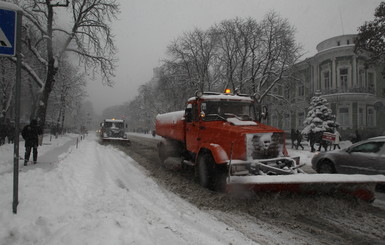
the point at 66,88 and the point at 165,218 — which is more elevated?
the point at 66,88

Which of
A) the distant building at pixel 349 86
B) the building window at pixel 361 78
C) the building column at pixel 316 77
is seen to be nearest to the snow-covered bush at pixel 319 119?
the distant building at pixel 349 86

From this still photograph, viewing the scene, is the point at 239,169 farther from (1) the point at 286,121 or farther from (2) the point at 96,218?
(1) the point at 286,121

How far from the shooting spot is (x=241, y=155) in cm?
620

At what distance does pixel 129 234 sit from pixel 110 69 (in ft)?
65.1

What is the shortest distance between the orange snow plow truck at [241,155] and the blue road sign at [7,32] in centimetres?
432

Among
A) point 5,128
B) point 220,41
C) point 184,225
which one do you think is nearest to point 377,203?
point 184,225

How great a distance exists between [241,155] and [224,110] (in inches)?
79.4

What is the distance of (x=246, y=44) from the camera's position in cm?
2556

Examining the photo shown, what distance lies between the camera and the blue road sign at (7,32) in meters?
4.15

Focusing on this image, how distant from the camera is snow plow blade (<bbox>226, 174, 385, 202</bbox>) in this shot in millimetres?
5266

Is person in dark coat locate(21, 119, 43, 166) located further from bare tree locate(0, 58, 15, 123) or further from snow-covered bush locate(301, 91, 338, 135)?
snow-covered bush locate(301, 91, 338, 135)

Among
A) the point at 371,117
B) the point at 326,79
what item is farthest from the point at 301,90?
the point at 371,117

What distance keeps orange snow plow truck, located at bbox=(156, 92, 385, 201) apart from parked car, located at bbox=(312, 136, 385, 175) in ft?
6.61

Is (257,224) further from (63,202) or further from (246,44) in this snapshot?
(246,44)
